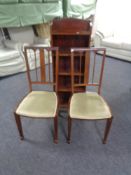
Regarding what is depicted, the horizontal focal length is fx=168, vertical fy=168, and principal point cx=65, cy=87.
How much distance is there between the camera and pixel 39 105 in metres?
1.63

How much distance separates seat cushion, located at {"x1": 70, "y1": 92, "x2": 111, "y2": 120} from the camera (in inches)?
59.4

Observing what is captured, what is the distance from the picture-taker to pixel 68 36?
1743 millimetres

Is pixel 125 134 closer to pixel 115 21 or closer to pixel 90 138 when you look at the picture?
pixel 90 138

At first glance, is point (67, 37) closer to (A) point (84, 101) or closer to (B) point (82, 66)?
(B) point (82, 66)

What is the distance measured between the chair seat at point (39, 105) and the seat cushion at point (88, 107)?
19cm

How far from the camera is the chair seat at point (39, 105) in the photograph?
1530mm

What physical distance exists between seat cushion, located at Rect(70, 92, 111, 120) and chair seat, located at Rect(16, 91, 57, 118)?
0.19 metres

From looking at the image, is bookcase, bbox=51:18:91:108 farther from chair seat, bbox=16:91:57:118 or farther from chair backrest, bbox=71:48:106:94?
chair seat, bbox=16:91:57:118

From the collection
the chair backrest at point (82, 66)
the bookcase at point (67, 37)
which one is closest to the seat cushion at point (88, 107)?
the chair backrest at point (82, 66)

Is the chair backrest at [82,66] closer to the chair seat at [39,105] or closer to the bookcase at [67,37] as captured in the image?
the bookcase at [67,37]

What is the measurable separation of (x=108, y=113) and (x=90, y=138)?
0.42m

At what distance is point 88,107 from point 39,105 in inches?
18.7

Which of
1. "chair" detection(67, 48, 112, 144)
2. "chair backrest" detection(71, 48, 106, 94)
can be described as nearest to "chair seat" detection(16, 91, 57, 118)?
"chair" detection(67, 48, 112, 144)

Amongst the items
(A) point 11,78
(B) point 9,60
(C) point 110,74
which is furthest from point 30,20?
(C) point 110,74
